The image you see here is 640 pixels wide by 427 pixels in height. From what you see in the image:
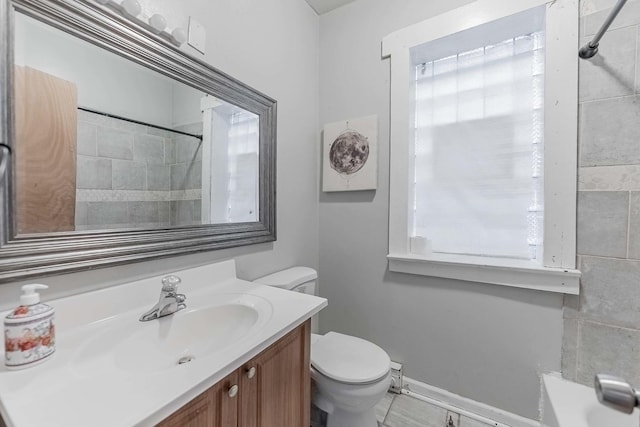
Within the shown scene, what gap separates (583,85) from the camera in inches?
47.4

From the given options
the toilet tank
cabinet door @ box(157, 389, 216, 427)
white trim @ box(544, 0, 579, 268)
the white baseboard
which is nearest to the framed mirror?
the toilet tank

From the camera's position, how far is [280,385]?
2.85 feet

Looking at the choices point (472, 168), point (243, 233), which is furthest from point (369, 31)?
point (243, 233)

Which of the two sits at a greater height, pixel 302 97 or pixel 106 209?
pixel 302 97

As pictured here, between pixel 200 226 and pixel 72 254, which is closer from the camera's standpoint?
pixel 72 254

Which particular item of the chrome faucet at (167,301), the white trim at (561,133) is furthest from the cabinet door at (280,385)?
the white trim at (561,133)

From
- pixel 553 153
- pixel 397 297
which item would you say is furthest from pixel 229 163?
pixel 553 153

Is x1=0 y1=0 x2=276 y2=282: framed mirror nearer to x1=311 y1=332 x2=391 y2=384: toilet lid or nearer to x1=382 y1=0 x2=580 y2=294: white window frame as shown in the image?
x1=311 y1=332 x2=391 y2=384: toilet lid

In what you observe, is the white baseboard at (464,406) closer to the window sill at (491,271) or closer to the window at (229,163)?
the window sill at (491,271)

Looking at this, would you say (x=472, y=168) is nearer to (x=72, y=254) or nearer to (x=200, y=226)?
(x=200, y=226)

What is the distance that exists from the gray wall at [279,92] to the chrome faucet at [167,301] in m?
0.14

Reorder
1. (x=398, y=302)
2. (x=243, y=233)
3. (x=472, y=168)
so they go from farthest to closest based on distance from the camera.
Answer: (x=398, y=302)
(x=472, y=168)
(x=243, y=233)

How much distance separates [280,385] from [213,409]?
279 mm

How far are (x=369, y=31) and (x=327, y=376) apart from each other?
199 centimetres
